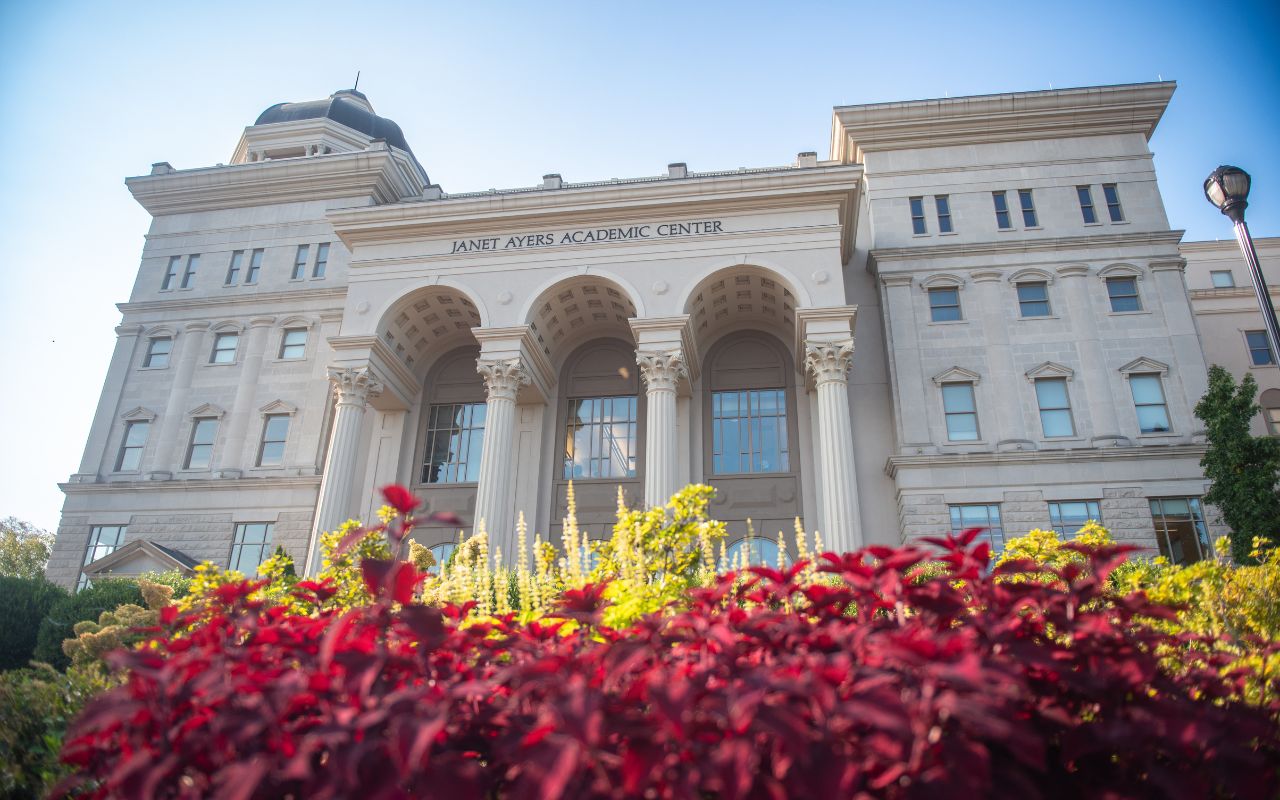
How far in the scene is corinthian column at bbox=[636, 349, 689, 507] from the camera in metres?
23.5

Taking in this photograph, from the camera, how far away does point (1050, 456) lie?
2475 cm

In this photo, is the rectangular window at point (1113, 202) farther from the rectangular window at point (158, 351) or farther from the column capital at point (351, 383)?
the rectangular window at point (158, 351)

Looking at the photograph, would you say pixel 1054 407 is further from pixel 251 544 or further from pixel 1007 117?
pixel 251 544

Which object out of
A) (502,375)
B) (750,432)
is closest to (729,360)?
(750,432)

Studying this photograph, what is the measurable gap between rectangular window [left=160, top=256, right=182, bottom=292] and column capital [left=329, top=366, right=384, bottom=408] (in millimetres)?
14306

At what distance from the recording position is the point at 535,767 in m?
2.24

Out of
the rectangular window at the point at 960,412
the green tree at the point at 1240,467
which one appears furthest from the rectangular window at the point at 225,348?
the green tree at the point at 1240,467

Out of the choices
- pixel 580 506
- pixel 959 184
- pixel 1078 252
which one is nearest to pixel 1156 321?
pixel 1078 252

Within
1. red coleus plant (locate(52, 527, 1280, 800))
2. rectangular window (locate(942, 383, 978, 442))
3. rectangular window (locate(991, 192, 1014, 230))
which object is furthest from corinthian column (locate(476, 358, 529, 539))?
red coleus plant (locate(52, 527, 1280, 800))

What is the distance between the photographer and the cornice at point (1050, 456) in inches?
953

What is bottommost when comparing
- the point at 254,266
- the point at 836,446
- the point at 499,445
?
the point at 836,446

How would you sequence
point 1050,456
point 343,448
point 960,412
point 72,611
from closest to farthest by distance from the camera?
point 72,611, point 1050,456, point 343,448, point 960,412

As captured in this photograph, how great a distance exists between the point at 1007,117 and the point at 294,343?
31750 mm

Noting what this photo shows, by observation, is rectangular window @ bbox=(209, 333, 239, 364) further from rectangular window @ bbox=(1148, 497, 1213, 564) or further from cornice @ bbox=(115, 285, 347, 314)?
rectangular window @ bbox=(1148, 497, 1213, 564)
